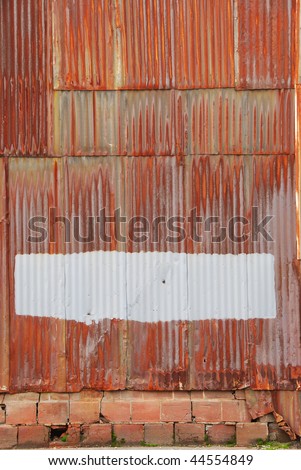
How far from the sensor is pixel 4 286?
909 cm

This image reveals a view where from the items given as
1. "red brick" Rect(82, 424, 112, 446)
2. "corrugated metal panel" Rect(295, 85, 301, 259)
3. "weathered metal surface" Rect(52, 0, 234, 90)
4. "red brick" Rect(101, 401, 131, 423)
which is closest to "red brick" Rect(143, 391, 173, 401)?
"red brick" Rect(101, 401, 131, 423)

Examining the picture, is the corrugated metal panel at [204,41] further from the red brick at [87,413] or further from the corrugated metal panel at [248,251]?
the red brick at [87,413]

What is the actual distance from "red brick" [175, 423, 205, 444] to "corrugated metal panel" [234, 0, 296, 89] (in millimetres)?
4127

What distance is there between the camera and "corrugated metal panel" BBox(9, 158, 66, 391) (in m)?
9.06

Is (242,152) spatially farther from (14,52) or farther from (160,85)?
(14,52)

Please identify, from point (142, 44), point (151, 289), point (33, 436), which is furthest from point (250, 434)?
point (142, 44)

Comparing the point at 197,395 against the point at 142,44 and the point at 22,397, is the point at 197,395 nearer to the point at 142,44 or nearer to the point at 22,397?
the point at 22,397

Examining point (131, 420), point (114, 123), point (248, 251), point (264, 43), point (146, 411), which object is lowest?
point (131, 420)

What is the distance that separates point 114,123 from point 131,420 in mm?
3584

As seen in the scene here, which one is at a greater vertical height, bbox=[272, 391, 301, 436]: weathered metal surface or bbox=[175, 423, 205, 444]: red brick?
bbox=[272, 391, 301, 436]: weathered metal surface

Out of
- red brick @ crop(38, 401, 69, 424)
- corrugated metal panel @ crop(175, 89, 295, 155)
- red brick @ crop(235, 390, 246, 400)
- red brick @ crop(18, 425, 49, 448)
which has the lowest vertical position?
red brick @ crop(18, 425, 49, 448)

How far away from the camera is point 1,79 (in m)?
9.12

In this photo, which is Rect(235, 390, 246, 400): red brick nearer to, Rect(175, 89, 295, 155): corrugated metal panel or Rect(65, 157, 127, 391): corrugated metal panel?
Rect(65, 157, 127, 391): corrugated metal panel

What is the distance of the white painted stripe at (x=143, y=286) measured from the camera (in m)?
9.07
